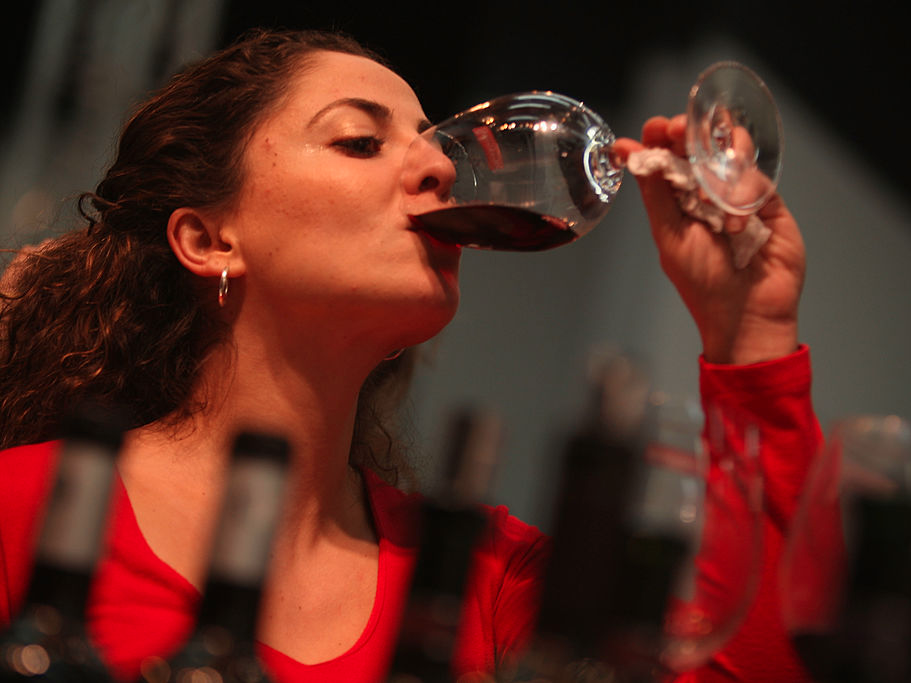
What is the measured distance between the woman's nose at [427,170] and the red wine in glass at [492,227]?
0.03 meters

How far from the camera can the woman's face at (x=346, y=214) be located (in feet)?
3.36

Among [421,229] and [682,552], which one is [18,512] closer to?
[421,229]

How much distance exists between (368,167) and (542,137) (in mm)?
205

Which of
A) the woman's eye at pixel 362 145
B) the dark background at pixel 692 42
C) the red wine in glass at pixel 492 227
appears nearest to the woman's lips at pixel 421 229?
the red wine in glass at pixel 492 227

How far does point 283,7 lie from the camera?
6.79ft

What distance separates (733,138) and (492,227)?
0.90 feet

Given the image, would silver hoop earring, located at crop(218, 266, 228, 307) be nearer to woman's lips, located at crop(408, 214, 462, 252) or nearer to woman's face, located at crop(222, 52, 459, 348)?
woman's face, located at crop(222, 52, 459, 348)

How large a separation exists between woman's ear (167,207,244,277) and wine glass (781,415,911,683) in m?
0.79

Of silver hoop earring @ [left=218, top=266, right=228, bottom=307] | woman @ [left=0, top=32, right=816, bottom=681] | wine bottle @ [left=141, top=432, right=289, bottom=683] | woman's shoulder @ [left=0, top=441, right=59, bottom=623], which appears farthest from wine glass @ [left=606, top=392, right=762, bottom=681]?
silver hoop earring @ [left=218, top=266, right=228, bottom=307]

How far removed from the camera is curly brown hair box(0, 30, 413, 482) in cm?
121

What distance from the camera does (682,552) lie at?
0.54m

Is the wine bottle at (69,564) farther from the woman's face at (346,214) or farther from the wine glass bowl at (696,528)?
the woman's face at (346,214)

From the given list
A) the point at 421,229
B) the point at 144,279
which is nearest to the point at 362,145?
the point at 421,229

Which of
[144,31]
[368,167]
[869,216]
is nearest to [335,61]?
[368,167]
